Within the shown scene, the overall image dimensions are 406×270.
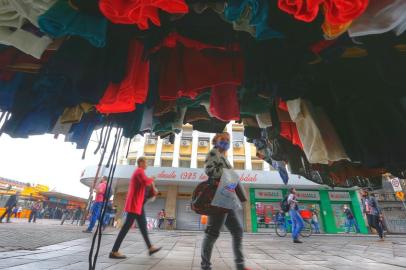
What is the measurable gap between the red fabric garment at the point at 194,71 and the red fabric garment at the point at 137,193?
8.21 feet

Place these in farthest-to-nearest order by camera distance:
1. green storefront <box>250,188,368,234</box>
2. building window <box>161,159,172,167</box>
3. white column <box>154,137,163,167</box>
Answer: building window <box>161,159,172,167</box> < white column <box>154,137,163,167</box> < green storefront <box>250,188,368,234</box>

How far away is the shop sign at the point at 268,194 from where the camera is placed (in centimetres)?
1995

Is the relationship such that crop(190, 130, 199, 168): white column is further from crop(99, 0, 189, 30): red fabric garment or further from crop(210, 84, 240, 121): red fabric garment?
crop(99, 0, 189, 30): red fabric garment

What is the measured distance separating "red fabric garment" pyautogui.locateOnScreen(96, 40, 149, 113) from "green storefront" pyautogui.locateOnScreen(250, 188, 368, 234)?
19.5m

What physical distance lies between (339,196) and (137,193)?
21.3 m

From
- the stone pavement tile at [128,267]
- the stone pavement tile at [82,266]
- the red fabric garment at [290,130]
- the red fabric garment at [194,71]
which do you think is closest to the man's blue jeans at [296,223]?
the red fabric garment at [290,130]

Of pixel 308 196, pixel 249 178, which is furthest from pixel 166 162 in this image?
pixel 308 196

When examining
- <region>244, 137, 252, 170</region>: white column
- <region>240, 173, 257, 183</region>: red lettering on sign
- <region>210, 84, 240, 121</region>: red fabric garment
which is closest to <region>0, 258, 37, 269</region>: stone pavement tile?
<region>210, 84, 240, 121</region>: red fabric garment

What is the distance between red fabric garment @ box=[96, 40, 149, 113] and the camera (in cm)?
180

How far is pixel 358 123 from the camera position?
2105 millimetres

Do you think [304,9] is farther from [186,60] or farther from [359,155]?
[359,155]

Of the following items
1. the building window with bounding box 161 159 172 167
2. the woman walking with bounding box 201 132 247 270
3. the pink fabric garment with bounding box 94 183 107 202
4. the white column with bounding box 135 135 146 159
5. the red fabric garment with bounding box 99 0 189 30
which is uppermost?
the white column with bounding box 135 135 146 159

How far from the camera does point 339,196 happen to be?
66.3 feet

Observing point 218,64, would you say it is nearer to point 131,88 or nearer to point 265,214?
point 131,88
